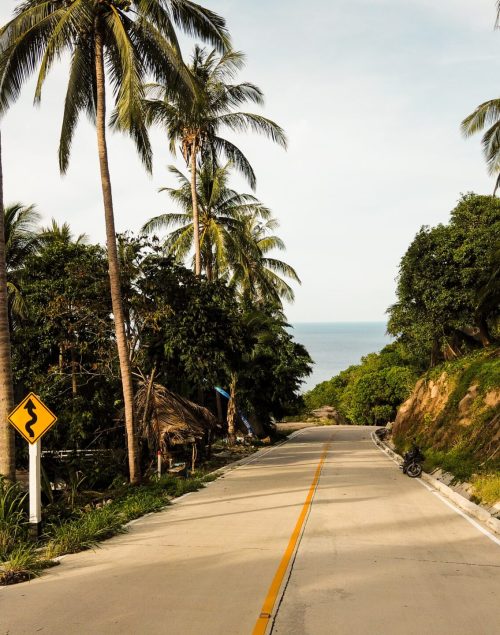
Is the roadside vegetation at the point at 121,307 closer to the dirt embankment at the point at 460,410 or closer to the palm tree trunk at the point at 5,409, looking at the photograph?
the palm tree trunk at the point at 5,409

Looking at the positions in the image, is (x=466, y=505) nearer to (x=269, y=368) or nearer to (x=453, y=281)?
(x=453, y=281)

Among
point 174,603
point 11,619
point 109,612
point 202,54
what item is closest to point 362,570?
point 174,603

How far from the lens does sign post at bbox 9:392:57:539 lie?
9602 millimetres

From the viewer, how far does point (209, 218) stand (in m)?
31.5

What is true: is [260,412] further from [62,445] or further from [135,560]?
[135,560]

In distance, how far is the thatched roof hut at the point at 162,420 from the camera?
1970 cm

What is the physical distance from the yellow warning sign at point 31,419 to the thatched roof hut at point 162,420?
9961mm

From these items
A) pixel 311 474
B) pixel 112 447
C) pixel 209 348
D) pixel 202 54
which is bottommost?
pixel 311 474

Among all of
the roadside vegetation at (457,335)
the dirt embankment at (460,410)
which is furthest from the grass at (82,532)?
the dirt embankment at (460,410)

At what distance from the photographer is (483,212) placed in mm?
30484

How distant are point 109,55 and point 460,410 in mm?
16668

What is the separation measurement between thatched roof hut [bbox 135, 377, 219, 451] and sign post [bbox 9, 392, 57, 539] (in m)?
9.93

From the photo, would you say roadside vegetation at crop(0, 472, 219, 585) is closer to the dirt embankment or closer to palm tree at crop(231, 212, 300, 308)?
the dirt embankment

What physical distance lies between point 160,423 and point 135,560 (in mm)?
11628
